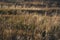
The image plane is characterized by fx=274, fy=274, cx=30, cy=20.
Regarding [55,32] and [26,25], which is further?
[26,25]

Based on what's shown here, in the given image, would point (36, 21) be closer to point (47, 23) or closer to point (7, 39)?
point (47, 23)

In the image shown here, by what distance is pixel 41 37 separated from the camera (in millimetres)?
9781

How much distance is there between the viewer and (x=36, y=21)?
11625mm

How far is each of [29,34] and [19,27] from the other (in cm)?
98

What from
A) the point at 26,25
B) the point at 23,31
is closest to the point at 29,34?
the point at 23,31

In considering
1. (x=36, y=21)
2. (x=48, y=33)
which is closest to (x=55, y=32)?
(x=48, y=33)

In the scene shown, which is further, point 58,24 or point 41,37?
point 58,24

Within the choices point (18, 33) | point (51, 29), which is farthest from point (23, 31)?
point (51, 29)

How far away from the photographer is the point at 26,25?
11109 mm

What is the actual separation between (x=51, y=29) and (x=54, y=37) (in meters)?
0.58

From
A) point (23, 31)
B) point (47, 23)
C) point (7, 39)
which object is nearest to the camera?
point (7, 39)

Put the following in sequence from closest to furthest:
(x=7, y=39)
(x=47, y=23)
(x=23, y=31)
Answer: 1. (x=7, y=39)
2. (x=23, y=31)
3. (x=47, y=23)

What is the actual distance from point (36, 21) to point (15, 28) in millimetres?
1342

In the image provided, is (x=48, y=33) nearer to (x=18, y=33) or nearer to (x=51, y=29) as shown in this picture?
(x=51, y=29)
